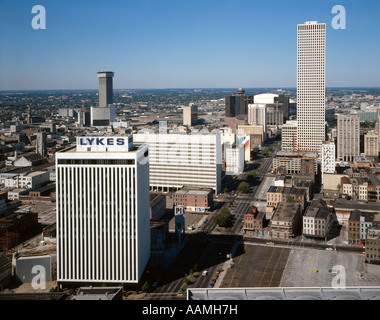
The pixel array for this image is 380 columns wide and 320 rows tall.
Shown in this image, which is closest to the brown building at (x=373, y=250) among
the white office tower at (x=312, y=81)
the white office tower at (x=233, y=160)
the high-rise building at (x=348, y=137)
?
the white office tower at (x=233, y=160)

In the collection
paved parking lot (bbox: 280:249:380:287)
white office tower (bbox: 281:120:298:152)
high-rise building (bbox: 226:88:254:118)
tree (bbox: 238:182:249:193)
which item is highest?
high-rise building (bbox: 226:88:254:118)

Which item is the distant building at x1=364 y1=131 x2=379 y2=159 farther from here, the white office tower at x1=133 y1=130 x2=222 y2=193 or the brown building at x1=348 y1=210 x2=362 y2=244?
the brown building at x1=348 y1=210 x2=362 y2=244

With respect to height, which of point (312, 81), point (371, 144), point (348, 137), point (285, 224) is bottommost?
point (285, 224)

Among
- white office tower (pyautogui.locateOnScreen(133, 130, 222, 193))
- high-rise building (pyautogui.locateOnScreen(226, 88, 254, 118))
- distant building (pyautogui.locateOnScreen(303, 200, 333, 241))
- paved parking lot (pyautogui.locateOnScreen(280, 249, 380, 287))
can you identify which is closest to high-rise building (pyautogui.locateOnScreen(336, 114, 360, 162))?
white office tower (pyautogui.locateOnScreen(133, 130, 222, 193))

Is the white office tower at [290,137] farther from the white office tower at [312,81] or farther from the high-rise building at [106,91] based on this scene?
the high-rise building at [106,91]

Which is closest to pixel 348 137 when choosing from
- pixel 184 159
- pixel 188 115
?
pixel 184 159

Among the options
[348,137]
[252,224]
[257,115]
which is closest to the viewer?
[252,224]

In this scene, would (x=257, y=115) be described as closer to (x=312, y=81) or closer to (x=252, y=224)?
(x=312, y=81)
